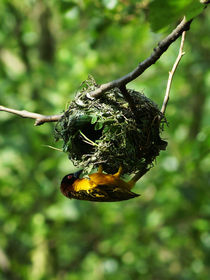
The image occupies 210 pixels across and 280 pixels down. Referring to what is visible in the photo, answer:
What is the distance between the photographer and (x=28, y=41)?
9062 mm

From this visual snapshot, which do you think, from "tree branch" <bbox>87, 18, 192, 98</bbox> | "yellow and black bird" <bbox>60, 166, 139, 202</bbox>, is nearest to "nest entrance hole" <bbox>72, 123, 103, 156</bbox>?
"yellow and black bird" <bbox>60, 166, 139, 202</bbox>

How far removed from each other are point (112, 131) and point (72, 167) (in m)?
3.43

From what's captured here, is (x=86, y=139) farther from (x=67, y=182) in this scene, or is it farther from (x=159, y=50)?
(x=159, y=50)

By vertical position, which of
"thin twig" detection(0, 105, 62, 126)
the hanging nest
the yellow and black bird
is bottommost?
the yellow and black bird

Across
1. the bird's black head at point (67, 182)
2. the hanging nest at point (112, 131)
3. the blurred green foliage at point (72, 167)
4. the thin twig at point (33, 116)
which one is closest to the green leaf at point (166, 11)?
the hanging nest at point (112, 131)

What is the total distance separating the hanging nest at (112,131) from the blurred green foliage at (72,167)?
1612mm

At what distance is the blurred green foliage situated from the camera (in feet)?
17.9

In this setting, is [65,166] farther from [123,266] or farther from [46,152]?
[123,266]

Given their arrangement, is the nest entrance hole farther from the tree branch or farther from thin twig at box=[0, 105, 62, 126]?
the tree branch

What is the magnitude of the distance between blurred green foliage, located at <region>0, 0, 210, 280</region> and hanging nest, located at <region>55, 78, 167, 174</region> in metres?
1.61

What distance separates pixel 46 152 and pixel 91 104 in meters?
4.23

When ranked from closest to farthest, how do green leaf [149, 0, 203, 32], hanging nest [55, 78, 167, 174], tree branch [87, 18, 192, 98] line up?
green leaf [149, 0, 203, 32] → tree branch [87, 18, 192, 98] → hanging nest [55, 78, 167, 174]

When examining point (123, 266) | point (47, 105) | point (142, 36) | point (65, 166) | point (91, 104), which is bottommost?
point (91, 104)

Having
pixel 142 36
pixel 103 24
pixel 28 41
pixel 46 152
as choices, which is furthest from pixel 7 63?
pixel 103 24
